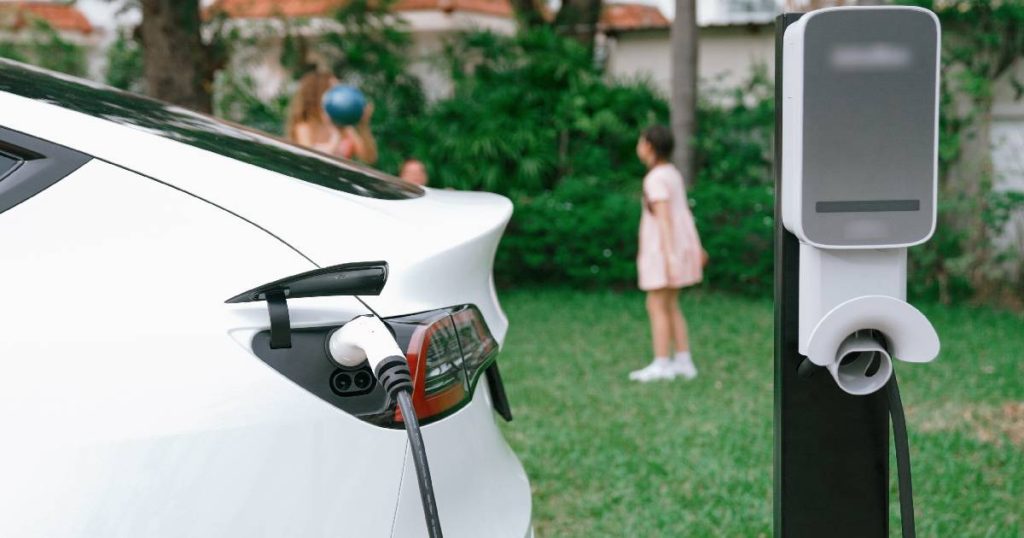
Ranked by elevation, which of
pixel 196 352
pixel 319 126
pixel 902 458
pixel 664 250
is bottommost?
pixel 664 250

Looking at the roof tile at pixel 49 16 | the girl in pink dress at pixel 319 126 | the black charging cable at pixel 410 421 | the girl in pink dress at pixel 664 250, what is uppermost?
the roof tile at pixel 49 16

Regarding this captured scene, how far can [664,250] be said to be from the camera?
21.6 feet

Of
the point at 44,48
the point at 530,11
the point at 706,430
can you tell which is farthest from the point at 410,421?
the point at 44,48

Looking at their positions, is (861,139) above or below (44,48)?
below

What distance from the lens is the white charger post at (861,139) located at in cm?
203

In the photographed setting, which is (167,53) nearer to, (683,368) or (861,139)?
(683,368)

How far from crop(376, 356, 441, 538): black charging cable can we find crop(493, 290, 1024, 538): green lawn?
2.41 metres

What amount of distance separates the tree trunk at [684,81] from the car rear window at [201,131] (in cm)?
846

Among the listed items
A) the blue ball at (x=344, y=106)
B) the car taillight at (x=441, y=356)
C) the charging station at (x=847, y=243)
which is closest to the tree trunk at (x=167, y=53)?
the blue ball at (x=344, y=106)

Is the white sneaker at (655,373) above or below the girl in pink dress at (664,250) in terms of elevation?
below

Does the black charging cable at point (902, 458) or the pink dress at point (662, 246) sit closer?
the black charging cable at point (902, 458)

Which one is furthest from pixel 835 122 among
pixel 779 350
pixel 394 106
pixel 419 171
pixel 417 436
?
pixel 394 106

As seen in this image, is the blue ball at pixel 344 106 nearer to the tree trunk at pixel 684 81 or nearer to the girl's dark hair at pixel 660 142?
the girl's dark hair at pixel 660 142

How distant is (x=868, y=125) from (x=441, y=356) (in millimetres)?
904
